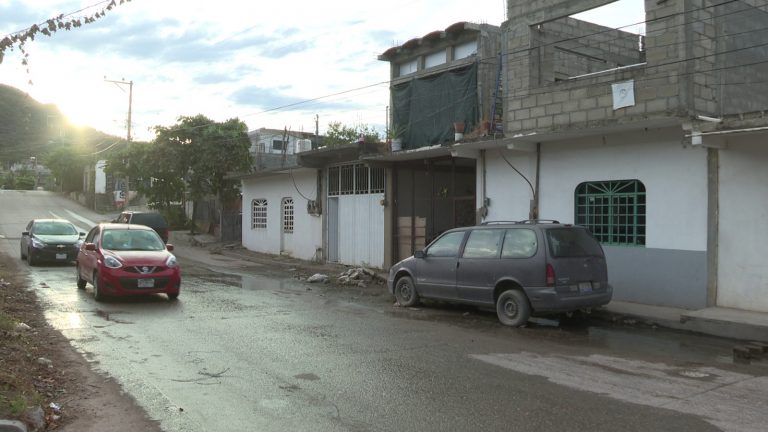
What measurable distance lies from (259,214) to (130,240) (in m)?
13.8

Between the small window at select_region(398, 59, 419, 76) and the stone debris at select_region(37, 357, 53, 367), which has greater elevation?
the small window at select_region(398, 59, 419, 76)

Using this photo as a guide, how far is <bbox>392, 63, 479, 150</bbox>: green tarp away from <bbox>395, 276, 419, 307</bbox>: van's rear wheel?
17.5 ft

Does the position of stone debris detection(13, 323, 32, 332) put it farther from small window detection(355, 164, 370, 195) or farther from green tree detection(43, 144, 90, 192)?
green tree detection(43, 144, 90, 192)

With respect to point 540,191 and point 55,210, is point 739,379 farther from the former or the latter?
point 55,210

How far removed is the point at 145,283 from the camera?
37.1 ft

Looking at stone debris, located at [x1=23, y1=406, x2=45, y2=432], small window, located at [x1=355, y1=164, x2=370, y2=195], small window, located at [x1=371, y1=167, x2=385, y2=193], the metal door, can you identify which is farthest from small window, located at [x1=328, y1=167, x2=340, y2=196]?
stone debris, located at [x1=23, y1=406, x2=45, y2=432]

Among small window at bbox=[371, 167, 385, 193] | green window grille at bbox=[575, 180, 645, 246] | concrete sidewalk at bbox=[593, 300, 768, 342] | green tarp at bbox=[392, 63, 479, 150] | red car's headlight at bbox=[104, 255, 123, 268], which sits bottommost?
concrete sidewalk at bbox=[593, 300, 768, 342]

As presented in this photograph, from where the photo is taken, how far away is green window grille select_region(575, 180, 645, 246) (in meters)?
11.7

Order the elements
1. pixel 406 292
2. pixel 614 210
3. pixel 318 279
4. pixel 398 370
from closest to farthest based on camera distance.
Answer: pixel 398 370 → pixel 406 292 → pixel 614 210 → pixel 318 279

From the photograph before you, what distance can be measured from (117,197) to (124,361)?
4933 centimetres

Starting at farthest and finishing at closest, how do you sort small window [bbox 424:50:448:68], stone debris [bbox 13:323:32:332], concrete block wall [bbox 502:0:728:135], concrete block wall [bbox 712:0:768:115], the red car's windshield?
small window [bbox 424:50:448:68] < the red car's windshield < concrete block wall [bbox 712:0:768:115] < concrete block wall [bbox 502:0:728:135] < stone debris [bbox 13:323:32:332]

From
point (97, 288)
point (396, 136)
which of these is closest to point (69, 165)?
point (396, 136)

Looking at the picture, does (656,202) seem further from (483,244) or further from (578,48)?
(578,48)

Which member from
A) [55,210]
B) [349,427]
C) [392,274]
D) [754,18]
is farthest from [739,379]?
[55,210]
